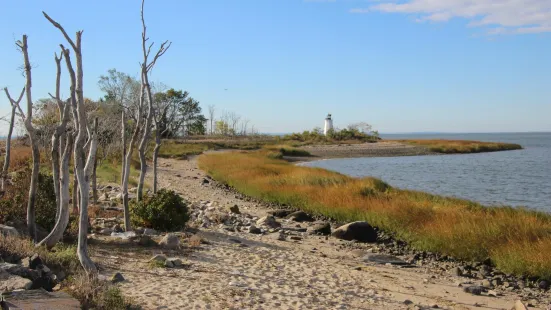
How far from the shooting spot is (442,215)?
15.9m

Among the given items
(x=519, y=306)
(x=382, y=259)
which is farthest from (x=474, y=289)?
(x=382, y=259)

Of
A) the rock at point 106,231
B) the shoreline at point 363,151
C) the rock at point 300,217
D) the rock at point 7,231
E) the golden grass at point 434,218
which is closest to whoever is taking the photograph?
the rock at point 7,231

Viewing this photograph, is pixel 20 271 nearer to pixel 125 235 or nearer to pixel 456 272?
pixel 125 235

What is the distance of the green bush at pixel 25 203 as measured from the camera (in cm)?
1177

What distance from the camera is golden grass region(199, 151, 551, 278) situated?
41.1ft

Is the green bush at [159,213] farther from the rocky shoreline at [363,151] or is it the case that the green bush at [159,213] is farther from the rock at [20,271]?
the rocky shoreline at [363,151]

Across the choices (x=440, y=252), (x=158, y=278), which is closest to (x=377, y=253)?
(x=440, y=252)

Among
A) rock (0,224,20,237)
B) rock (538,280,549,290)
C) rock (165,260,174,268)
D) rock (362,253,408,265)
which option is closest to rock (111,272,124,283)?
rock (165,260,174,268)

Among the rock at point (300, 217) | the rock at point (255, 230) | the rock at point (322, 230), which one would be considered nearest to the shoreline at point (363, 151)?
the rock at point (300, 217)

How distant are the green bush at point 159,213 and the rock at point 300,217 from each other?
19.5ft

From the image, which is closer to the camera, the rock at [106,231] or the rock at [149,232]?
the rock at [106,231]

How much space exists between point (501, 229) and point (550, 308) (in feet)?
13.6

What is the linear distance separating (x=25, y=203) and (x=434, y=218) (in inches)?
432

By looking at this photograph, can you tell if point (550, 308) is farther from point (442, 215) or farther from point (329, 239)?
point (329, 239)
